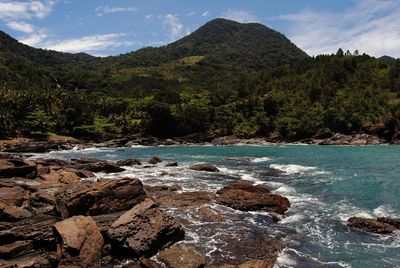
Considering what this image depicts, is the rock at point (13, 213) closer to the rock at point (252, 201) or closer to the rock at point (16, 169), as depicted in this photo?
the rock at point (16, 169)

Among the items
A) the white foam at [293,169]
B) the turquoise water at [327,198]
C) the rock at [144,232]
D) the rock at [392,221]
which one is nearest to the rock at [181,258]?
the rock at [144,232]

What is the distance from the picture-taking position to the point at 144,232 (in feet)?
73.2

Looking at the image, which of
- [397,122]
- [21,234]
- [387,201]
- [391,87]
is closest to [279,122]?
[397,122]

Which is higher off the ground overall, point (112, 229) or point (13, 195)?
point (13, 195)

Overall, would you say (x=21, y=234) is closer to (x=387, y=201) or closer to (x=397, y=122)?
(x=387, y=201)

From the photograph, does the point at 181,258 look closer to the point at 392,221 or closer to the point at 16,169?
the point at 392,221

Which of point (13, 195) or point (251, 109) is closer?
point (13, 195)

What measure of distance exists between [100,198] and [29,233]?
219 inches

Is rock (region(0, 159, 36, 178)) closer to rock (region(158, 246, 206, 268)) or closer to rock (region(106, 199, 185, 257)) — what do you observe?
rock (region(106, 199, 185, 257))

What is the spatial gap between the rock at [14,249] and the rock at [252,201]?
1589cm

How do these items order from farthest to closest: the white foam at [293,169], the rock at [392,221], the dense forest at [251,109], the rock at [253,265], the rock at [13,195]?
1. the dense forest at [251,109]
2. the white foam at [293,169]
3. the rock at [13,195]
4. the rock at [392,221]
5. the rock at [253,265]

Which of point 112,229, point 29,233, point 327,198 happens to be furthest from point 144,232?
point 327,198

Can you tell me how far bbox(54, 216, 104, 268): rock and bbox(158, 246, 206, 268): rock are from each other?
11.0ft

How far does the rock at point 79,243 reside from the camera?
19.2 m
